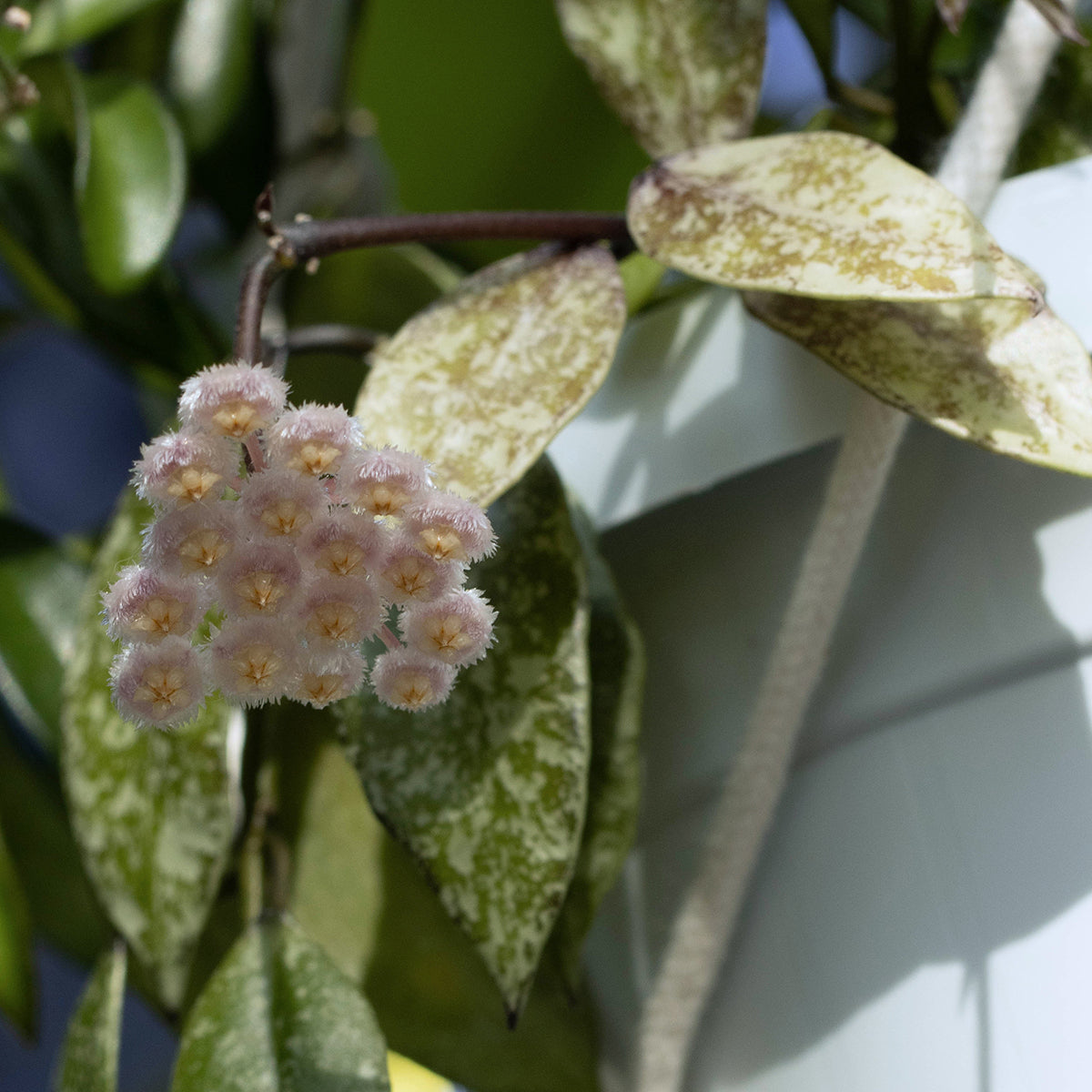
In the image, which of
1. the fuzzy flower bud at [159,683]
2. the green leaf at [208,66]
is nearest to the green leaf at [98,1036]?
the fuzzy flower bud at [159,683]

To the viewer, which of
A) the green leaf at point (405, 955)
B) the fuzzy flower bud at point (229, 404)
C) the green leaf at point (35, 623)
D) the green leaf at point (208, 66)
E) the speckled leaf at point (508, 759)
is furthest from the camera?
the green leaf at point (208, 66)

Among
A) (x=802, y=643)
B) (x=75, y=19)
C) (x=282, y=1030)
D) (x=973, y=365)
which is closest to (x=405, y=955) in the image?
(x=282, y=1030)

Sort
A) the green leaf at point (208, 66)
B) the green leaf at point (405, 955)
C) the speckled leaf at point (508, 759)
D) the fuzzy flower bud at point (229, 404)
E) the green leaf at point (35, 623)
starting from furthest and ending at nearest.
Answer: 1. the green leaf at point (208, 66)
2. the green leaf at point (35, 623)
3. the green leaf at point (405, 955)
4. the speckled leaf at point (508, 759)
5. the fuzzy flower bud at point (229, 404)

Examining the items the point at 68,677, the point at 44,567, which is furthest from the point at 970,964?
the point at 44,567

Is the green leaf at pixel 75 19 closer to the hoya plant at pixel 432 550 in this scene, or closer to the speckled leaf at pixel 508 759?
the hoya plant at pixel 432 550

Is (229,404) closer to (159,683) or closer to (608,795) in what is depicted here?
(159,683)

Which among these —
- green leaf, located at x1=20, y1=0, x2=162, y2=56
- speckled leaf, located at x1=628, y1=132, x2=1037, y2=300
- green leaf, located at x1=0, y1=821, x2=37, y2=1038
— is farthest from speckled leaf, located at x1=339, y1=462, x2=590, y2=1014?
green leaf, located at x1=20, y1=0, x2=162, y2=56

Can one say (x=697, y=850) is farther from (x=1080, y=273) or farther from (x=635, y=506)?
(x=1080, y=273)
